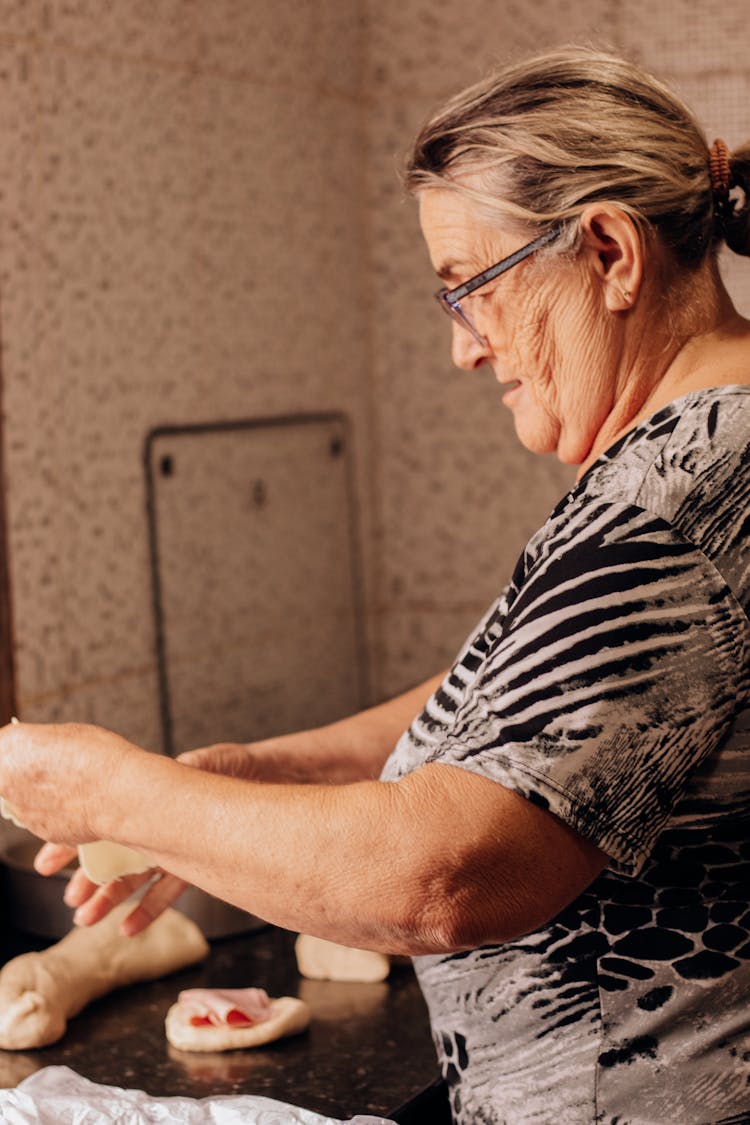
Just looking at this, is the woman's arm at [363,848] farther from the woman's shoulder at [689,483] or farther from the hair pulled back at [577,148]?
the hair pulled back at [577,148]

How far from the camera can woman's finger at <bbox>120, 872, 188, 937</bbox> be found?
1.43m

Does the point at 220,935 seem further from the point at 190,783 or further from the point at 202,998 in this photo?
the point at 190,783

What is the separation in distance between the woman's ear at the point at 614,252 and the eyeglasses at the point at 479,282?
1.2 inches

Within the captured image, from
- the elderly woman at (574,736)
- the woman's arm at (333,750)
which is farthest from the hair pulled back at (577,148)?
the woman's arm at (333,750)

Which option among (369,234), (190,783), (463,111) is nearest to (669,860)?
(190,783)

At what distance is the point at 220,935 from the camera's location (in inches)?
66.2

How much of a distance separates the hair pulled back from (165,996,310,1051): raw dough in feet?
2.77

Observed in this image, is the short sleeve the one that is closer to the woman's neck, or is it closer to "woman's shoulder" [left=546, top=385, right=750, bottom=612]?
"woman's shoulder" [left=546, top=385, right=750, bottom=612]

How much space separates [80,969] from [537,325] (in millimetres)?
888

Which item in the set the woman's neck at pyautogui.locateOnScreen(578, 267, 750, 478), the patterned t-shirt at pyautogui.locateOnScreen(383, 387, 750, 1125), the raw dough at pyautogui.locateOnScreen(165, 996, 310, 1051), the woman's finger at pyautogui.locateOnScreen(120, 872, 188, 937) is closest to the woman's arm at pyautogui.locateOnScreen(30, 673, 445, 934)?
the woman's finger at pyautogui.locateOnScreen(120, 872, 188, 937)

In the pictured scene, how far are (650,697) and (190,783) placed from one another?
0.34 meters

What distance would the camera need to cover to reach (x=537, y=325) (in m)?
1.12

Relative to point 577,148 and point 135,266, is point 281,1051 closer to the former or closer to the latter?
point 577,148

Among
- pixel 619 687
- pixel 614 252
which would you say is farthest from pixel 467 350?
pixel 619 687
